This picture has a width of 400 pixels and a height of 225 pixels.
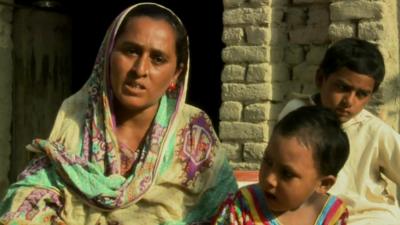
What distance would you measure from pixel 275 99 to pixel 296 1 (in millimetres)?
703

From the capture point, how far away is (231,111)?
636 centimetres

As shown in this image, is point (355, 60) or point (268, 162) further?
point (355, 60)

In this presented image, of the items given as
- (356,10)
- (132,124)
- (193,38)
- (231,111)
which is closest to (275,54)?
(231,111)

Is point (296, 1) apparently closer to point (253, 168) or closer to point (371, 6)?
point (371, 6)

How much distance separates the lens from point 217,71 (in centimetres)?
909

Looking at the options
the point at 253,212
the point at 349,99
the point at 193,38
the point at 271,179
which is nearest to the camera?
the point at 271,179

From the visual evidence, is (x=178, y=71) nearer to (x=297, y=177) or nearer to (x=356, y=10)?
(x=297, y=177)

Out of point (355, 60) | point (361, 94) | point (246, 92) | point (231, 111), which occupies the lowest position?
point (231, 111)

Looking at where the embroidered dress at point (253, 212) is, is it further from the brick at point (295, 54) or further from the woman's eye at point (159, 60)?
the brick at point (295, 54)

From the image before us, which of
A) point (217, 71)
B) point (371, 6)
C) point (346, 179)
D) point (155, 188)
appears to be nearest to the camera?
point (155, 188)

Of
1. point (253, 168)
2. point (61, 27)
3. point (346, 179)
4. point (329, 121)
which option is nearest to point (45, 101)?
point (61, 27)

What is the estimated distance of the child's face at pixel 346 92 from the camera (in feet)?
12.2

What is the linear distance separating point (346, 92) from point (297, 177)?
0.92 meters

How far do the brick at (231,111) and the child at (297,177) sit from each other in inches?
127
